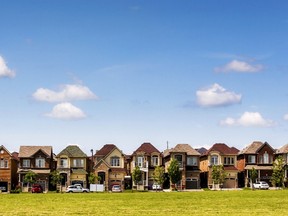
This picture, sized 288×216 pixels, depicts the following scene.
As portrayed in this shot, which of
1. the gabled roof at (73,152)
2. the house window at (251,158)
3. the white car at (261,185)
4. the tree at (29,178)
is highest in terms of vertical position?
the gabled roof at (73,152)

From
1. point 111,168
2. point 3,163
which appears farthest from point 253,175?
point 3,163

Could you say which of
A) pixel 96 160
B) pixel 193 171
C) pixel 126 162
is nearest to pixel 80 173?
pixel 96 160

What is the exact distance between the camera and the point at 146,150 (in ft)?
378

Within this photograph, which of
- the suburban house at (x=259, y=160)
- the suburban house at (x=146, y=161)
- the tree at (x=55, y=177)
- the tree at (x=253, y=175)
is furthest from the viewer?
the suburban house at (x=259, y=160)

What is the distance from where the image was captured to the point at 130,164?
11656 cm

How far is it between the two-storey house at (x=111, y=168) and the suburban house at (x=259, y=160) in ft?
81.3

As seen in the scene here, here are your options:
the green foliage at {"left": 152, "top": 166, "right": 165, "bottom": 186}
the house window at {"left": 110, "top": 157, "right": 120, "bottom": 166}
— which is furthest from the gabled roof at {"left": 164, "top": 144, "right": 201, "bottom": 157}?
the house window at {"left": 110, "top": 157, "right": 120, "bottom": 166}

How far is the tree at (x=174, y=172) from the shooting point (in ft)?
355

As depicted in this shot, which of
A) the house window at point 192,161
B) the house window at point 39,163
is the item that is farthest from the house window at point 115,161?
the house window at point 192,161

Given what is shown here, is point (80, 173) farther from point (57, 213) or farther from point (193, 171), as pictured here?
point (57, 213)

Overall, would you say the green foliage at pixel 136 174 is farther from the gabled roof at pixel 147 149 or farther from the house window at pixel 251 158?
the house window at pixel 251 158

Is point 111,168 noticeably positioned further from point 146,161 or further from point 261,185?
point 261,185

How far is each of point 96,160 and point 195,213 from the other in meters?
75.1

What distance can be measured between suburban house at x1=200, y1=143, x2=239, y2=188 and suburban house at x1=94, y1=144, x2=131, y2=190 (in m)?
16.6
